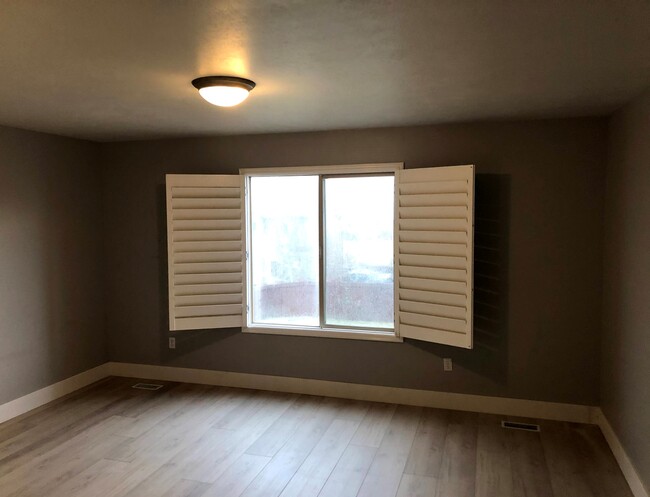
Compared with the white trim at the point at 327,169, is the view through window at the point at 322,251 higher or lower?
lower

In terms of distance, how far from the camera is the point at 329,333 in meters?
4.44

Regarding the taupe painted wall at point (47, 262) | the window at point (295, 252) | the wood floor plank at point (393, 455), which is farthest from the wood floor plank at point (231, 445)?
the taupe painted wall at point (47, 262)

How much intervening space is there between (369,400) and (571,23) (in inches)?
131

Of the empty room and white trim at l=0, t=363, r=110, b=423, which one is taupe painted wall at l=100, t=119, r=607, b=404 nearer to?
the empty room

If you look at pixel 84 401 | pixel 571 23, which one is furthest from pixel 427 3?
pixel 84 401

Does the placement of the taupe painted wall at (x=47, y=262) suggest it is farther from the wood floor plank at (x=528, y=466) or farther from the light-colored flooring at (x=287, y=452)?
the wood floor plank at (x=528, y=466)

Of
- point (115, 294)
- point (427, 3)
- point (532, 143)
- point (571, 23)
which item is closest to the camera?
point (427, 3)

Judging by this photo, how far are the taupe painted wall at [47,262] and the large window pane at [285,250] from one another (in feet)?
5.41

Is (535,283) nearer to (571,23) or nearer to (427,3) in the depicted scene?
(571,23)

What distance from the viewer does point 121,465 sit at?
3.30m

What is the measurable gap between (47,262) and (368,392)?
10.0 ft

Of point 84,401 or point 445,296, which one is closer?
point 445,296

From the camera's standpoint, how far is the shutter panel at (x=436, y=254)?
375cm

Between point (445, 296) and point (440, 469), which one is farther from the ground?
point (445, 296)
